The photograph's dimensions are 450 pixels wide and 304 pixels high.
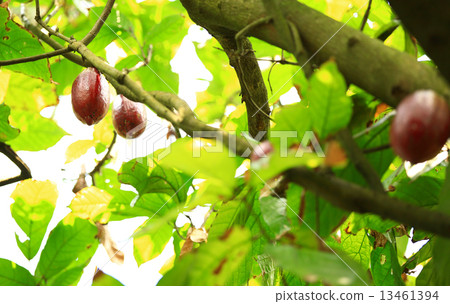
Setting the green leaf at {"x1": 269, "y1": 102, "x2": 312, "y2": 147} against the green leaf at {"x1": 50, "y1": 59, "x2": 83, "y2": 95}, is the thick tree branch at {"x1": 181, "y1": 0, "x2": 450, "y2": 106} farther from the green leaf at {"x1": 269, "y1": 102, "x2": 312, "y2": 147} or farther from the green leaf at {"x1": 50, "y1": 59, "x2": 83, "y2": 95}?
the green leaf at {"x1": 50, "y1": 59, "x2": 83, "y2": 95}

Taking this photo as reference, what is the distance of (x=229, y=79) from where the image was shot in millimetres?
1684

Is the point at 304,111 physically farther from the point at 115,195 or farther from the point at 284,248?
the point at 115,195

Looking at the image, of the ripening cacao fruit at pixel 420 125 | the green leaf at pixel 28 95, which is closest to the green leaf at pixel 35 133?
the green leaf at pixel 28 95

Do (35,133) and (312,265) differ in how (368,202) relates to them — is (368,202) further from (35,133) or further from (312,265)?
(35,133)

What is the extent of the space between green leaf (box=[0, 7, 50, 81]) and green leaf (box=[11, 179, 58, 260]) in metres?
0.33

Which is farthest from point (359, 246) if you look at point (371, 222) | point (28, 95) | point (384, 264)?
point (28, 95)

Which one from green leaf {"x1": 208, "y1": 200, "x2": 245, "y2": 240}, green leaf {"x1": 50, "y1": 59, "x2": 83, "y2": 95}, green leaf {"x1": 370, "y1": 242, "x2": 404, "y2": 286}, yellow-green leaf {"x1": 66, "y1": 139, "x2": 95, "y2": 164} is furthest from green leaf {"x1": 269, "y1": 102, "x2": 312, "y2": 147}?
yellow-green leaf {"x1": 66, "y1": 139, "x2": 95, "y2": 164}

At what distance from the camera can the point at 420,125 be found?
0.39 m

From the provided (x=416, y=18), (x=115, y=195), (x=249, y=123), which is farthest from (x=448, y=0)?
(x=115, y=195)

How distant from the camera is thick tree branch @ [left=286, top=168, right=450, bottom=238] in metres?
0.35

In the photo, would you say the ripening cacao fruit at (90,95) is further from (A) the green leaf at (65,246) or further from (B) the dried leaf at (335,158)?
(B) the dried leaf at (335,158)

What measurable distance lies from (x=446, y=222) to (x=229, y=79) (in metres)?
1.38

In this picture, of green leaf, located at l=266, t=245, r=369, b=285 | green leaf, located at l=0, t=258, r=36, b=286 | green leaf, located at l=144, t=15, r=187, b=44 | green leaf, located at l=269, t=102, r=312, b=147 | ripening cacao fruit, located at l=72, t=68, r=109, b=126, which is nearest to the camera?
green leaf, located at l=266, t=245, r=369, b=285

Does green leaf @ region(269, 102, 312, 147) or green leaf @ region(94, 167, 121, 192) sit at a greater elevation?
A: green leaf @ region(94, 167, 121, 192)
